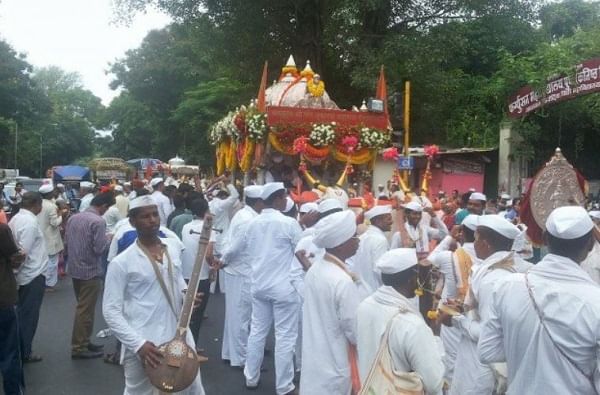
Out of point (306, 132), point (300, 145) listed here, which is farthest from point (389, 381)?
point (306, 132)

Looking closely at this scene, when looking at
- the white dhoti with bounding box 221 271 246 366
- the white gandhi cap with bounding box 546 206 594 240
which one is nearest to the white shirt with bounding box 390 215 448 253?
the white dhoti with bounding box 221 271 246 366

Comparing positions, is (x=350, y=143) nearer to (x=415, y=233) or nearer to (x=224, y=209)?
(x=224, y=209)

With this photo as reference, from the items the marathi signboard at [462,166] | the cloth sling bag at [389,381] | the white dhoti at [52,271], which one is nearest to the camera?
the cloth sling bag at [389,381]

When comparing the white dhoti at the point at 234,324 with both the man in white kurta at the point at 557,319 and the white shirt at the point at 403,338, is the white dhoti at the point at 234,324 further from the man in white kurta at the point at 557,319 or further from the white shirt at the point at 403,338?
the man in white kurta at the point at 557,319

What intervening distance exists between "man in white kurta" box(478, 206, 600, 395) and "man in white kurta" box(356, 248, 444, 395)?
388mm

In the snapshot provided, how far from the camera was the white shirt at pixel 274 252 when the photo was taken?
21.9 feet

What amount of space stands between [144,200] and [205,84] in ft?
100

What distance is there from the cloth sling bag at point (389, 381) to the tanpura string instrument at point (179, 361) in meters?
1.16

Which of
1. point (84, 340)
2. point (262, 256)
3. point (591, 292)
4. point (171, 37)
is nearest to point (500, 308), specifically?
point (591, 292)

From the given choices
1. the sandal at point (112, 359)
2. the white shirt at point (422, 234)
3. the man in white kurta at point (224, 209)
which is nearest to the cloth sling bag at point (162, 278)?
the sandal at point (112, 359)

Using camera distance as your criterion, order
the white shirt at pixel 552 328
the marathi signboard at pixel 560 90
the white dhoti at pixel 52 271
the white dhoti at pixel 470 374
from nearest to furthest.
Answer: the white shirt at pixel 552 328 → the white dhoti at pixel 470 374 → the white dhoti at pixel 52 271 → the marathi signboard at pixel 560 90

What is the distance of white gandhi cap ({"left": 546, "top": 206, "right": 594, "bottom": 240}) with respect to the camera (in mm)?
3203

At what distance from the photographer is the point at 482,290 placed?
427 cm

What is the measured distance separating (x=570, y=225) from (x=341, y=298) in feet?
5.31
